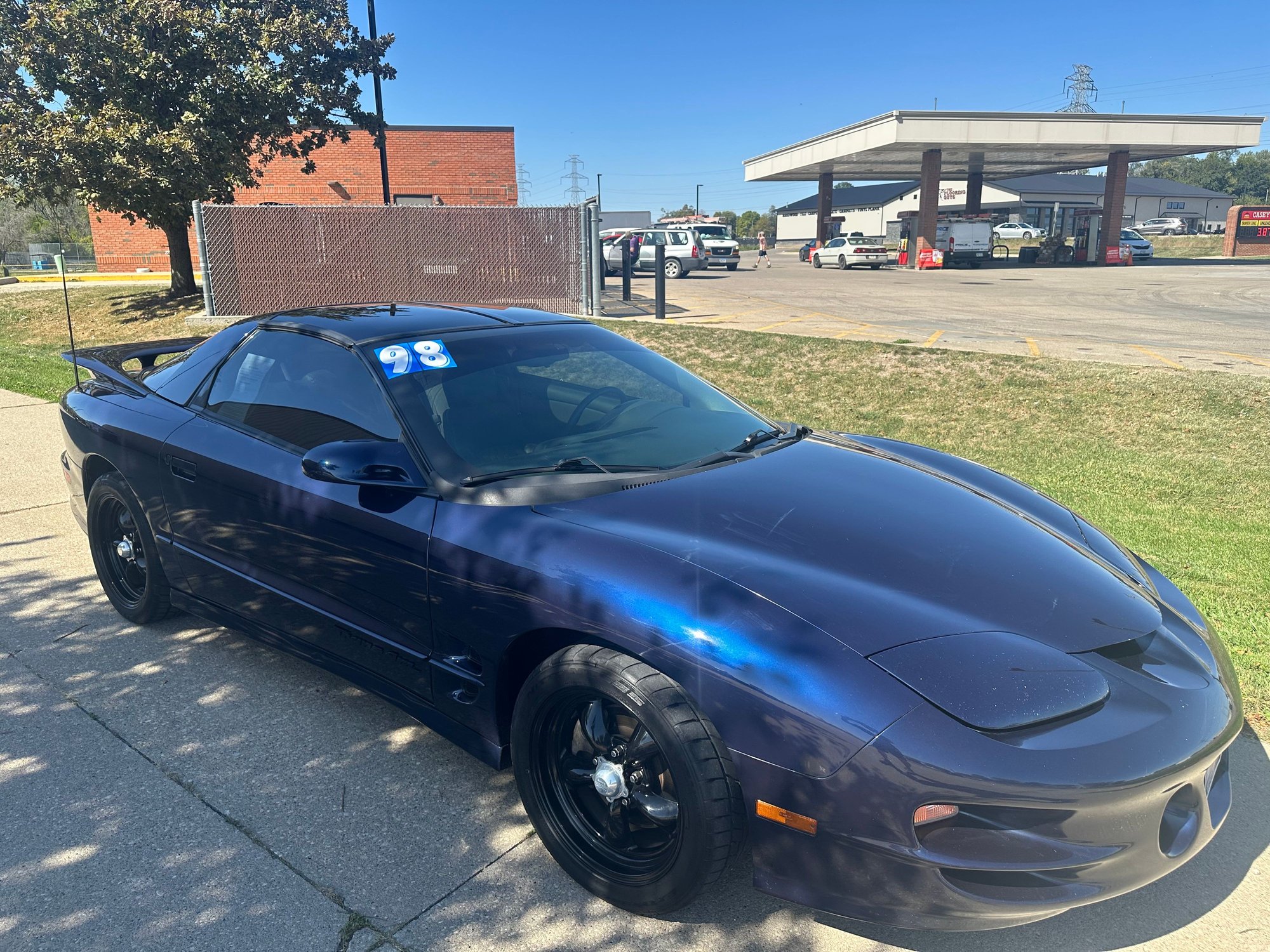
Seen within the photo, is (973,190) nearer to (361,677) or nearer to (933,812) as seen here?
(361,677)

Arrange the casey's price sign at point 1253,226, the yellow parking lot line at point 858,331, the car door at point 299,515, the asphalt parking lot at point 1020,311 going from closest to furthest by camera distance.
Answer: the car door at point 299,515 < the asphalt parking lot at point 1020,311 < the yellow parking lot line at point 858,331 < the casey's price sign at point 1253,226

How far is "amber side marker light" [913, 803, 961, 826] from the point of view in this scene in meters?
1.94

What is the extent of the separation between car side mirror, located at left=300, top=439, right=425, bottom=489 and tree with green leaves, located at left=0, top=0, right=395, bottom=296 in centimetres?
1455

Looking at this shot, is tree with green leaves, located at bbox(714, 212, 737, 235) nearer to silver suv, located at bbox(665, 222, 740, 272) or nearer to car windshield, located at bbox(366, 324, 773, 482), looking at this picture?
silver suv, located at bbox(665, 222, 740, 272)

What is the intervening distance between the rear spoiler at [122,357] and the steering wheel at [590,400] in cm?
209

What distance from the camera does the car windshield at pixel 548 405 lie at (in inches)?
119

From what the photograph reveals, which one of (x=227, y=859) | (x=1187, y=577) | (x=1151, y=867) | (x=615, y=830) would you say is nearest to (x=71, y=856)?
(x=227, y=859)

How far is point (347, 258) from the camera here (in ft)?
48.8

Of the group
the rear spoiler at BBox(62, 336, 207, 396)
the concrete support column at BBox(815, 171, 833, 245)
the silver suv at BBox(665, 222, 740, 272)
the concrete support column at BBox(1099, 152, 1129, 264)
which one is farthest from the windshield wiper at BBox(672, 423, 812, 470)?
the concrete support column at BBox(815, 171, 833, 245)

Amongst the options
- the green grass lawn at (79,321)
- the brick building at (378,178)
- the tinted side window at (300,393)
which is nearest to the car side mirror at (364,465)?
the tinted side window at (300,393)

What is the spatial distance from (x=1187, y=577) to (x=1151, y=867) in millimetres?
3041

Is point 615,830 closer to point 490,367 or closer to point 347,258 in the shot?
point 490,367

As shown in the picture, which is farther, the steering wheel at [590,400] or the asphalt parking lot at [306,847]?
the steering wheel at [590,400]

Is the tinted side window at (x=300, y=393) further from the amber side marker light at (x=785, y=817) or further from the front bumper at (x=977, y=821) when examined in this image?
the front bumper at (x=977, y=821)
